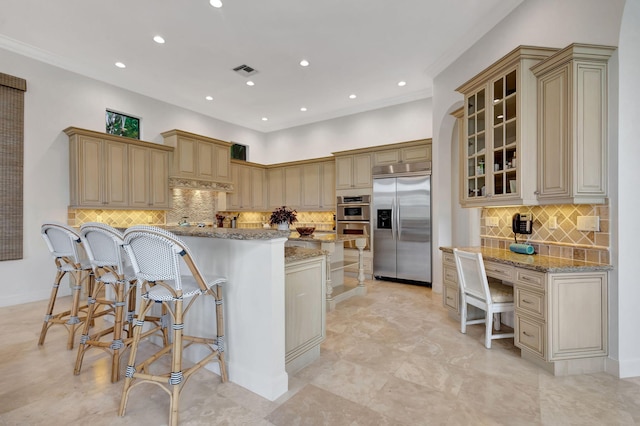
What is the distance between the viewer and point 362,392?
6.73ft

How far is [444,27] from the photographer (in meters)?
3.71

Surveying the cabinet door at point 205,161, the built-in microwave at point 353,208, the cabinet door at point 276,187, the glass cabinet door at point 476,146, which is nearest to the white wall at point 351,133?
the cabinet door at point 276,187

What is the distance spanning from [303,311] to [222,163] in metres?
4.78

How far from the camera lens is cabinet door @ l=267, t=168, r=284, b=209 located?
287 inches

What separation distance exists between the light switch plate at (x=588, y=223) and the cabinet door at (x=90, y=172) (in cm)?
598

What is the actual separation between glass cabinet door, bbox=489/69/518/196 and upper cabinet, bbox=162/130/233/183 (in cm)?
502

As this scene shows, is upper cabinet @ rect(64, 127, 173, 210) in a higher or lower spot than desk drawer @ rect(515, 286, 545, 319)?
higher

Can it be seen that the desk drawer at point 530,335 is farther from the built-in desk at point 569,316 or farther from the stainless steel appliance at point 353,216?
the stainless steel appliance at point 353,216

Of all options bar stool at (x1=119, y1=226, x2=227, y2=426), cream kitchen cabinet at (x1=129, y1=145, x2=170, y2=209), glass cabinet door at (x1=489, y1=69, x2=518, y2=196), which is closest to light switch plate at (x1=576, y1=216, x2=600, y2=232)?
glass cabinet door at (x1=489, y1=69, x2=518, y2=196)

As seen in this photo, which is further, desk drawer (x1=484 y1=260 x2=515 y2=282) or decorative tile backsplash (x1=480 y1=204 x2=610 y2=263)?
desk drawer (x1=484 y1=260 x2=515 y2=282)

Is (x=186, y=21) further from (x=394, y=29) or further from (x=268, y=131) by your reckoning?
(x=268, y=131)

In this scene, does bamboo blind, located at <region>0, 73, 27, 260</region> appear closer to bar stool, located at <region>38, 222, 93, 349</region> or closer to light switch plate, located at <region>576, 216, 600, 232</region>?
bar stool, located at <region>38, 222, 93, 349</region>

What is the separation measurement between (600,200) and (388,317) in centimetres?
232

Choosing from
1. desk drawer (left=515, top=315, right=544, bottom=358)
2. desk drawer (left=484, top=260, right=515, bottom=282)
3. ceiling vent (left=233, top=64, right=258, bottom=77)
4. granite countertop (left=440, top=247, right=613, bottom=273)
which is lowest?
desk drawer (left=515, top=315, right=544, bottom=358)
